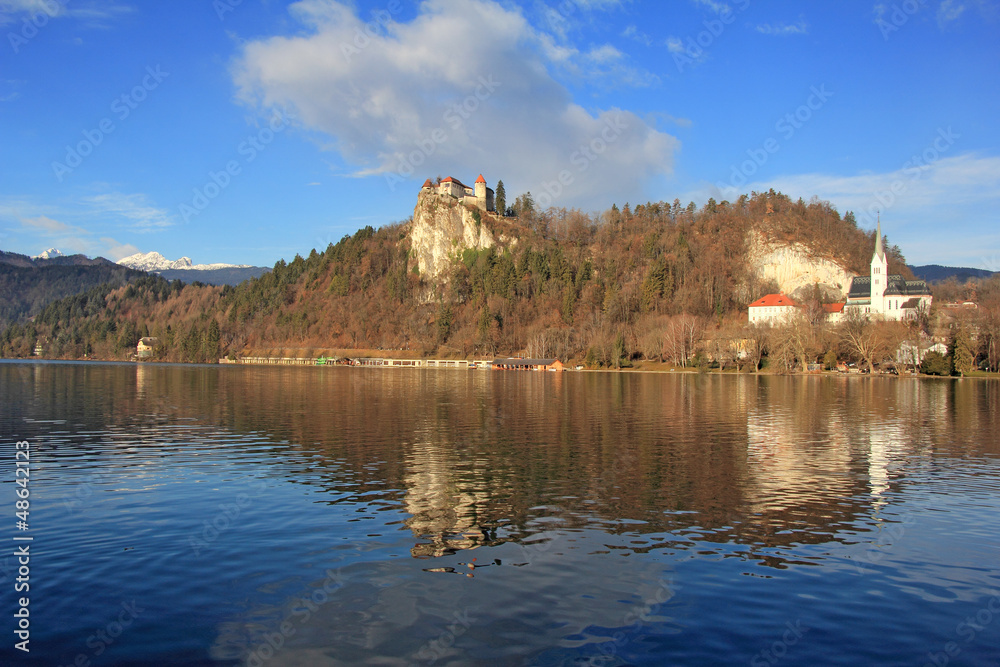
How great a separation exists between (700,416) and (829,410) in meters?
13.9

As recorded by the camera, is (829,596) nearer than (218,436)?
Yes

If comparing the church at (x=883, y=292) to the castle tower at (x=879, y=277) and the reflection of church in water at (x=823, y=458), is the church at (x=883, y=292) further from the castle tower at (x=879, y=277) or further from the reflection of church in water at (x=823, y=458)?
the reflection of church in water at (x=823, y=458)

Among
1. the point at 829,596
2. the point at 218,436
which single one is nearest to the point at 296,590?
the point at 829,596

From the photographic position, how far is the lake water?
35.7 feet

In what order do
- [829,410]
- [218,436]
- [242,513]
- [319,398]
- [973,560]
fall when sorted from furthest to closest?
[319,398] < [829,410] < [218,436] < [242,513] < [973,560]

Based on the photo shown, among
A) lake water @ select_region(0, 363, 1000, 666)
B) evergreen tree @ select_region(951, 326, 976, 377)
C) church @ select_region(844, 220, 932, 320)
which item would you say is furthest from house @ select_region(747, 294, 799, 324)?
lake water @ select_region(0, 363, 1000, 666)

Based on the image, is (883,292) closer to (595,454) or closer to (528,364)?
(528,364)

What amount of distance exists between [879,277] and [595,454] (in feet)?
608

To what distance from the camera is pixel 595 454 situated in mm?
29500

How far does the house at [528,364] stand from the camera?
532ft

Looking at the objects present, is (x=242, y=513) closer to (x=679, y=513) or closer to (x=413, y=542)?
(x=413, y=542)

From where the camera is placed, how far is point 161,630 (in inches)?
439

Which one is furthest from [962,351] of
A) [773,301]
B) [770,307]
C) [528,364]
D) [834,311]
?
[528,364]

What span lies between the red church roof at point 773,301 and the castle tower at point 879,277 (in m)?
23.2
